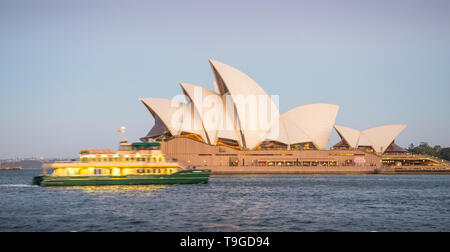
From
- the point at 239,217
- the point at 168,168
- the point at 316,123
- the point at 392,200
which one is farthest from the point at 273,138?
the point at 239,217

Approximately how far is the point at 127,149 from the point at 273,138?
60.1m

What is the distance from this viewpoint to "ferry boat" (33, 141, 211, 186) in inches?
1882

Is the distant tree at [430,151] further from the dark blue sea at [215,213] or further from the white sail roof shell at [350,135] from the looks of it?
the dark blue sea at [215,213]

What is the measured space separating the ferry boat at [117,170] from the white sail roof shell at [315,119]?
61965mm

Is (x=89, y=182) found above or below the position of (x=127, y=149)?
below

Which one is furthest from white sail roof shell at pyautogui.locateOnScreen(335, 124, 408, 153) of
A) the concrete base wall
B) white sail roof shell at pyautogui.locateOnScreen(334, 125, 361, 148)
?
the concrete base wall

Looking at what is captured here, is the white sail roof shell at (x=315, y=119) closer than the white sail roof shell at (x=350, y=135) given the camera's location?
Yes

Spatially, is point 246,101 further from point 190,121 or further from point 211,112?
point 190,121

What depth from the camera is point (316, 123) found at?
10869 cm

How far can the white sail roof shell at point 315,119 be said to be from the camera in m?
107

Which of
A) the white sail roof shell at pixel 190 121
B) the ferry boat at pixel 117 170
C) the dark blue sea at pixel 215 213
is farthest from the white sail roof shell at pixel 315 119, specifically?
the dark blue sea at pixel 215 213

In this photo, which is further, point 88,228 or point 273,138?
point 273,138

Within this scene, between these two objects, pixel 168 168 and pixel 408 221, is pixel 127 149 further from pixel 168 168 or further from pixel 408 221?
pixel 408 221

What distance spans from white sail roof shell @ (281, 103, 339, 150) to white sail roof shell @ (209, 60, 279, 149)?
654 centimetres
